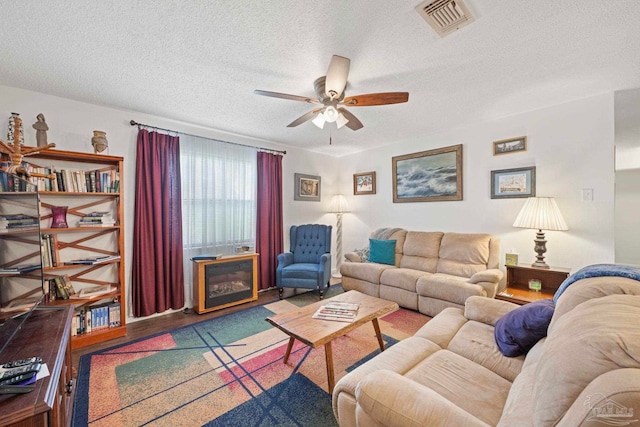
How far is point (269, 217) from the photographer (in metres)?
4.07

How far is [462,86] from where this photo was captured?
2387 millimetres

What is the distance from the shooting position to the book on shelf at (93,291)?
2.49 meters

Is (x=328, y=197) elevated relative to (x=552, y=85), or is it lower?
lower

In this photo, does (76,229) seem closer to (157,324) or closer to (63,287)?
(63,287)

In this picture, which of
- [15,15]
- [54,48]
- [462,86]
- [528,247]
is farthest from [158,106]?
[528,247]

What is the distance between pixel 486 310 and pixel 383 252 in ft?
6.38

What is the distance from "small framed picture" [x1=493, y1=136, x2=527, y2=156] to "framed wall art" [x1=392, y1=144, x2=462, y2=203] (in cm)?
43

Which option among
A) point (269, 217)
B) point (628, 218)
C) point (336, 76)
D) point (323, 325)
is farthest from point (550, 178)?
point (628, 218)

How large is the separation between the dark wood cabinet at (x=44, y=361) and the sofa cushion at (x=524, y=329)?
2.11m

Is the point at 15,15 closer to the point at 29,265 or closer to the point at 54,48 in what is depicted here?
the point at 54,48

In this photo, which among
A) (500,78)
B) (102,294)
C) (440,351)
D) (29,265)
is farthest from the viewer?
(102,294)

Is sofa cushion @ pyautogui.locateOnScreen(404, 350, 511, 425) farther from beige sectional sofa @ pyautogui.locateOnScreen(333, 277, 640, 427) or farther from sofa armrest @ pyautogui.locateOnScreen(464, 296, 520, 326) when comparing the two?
sofa armrest @ pyautogui.locateOnScreen(464, 296, 520, 326)

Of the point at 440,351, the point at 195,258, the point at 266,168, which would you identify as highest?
the point at 266,168

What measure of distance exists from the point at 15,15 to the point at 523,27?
305 centimetres
